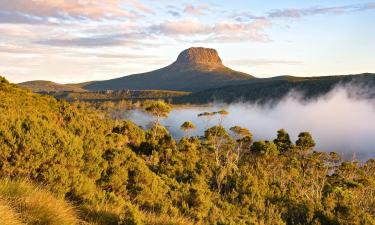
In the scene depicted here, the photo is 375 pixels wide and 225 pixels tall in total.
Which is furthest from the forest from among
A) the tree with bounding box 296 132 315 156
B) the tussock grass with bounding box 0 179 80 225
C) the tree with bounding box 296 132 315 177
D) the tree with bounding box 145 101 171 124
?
the tree with bounding box 296 132 315 156

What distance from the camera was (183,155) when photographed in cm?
3672

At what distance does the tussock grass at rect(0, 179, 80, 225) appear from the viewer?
22.1 ft

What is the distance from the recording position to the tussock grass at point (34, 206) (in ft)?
22.1

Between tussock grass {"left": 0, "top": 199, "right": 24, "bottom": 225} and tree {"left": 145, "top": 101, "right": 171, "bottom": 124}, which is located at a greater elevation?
tussock grass {"left": 0, "top": 199, "right": 24, "bottom": 225}

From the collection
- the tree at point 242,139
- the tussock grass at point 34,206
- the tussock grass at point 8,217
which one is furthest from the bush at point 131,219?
the tree at point 242,139

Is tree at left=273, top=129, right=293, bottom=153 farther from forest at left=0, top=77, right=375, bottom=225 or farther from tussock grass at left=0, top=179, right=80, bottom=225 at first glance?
tussock grass at left=0, top=179, right=80, bottom=225

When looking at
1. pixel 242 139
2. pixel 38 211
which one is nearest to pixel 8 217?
pixel 38 211

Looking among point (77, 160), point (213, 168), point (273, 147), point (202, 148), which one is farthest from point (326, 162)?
point (77, 160)

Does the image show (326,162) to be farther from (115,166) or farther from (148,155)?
(115,166)

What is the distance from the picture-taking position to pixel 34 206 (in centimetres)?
698

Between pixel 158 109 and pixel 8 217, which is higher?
pixel 8 217

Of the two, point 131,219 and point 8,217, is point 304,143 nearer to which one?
point 131,219

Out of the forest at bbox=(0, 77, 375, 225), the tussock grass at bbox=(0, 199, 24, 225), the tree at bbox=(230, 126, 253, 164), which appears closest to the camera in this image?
the tussock grass at bbox=(0, 199, 24, 225)

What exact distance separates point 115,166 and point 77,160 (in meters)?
3.82
